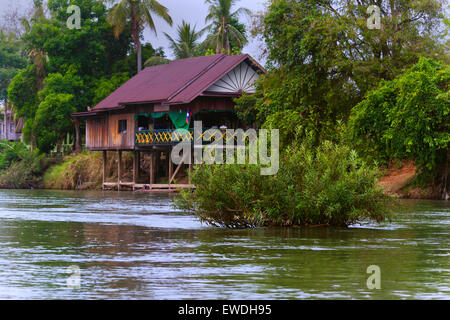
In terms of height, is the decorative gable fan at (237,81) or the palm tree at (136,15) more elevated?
the palm tree at (136,15)

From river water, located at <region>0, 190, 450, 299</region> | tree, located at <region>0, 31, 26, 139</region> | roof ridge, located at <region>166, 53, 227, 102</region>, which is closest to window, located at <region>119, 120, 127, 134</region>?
roof ridge, located at <region>166, 53, 227, 102</region>

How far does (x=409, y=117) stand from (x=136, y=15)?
3466cm

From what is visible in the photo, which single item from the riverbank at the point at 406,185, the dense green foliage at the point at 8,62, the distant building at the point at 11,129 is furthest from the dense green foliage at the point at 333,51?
the distant building at the point at 11,129

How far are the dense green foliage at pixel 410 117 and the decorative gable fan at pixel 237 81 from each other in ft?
41.9

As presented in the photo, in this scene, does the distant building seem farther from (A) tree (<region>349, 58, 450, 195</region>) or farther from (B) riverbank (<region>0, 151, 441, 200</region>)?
(A) tree (<region>349, 58, 450, 195</region>)

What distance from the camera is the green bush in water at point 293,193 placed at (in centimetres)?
1917

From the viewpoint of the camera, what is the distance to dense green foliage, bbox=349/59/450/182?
3412cm

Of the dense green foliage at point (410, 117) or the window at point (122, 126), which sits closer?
the dense green foliage at point (410, 117)

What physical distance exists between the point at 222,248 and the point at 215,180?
12.8ft

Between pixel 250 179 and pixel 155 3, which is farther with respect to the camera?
pixel 155 3

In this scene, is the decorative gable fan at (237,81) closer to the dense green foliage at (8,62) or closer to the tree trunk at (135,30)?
the tree trunk at (135,30)

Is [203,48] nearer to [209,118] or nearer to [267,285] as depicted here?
[209,118]

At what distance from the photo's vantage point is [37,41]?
2544 inches
